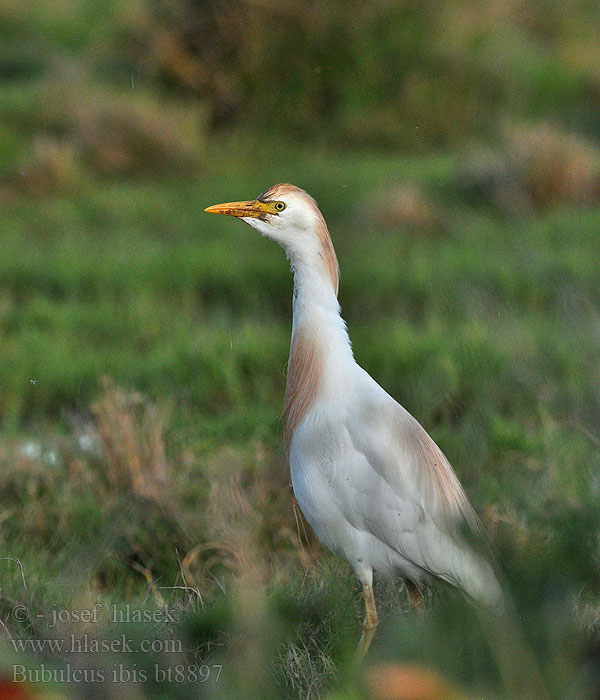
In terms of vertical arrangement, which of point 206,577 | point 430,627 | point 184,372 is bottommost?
point 184,372

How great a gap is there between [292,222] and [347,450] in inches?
18.1

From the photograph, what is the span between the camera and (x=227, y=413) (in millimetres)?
5121

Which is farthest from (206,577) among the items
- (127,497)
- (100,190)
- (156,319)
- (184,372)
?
(100,190)

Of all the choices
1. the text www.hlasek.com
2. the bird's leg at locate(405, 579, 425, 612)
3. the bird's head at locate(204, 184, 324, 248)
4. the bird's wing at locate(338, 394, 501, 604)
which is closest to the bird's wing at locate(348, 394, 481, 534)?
the bird's wing at locate(338, 394, 501, 604)

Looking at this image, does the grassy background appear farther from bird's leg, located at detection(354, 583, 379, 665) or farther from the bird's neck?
the bird's neck

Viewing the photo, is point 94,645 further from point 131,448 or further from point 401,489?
point 131,448

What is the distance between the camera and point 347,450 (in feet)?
7.84

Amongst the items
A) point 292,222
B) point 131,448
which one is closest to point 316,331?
point 292,222

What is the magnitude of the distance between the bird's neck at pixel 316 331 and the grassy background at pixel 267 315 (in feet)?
1.35

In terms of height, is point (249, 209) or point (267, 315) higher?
point (249, 209)

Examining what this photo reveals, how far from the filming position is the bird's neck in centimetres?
242

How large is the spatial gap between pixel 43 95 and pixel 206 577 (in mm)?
9143

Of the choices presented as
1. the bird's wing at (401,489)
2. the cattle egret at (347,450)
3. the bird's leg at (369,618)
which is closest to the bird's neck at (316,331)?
the cattle egret at (347,450)

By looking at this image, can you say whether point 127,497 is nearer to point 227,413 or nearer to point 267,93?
point 227,413
